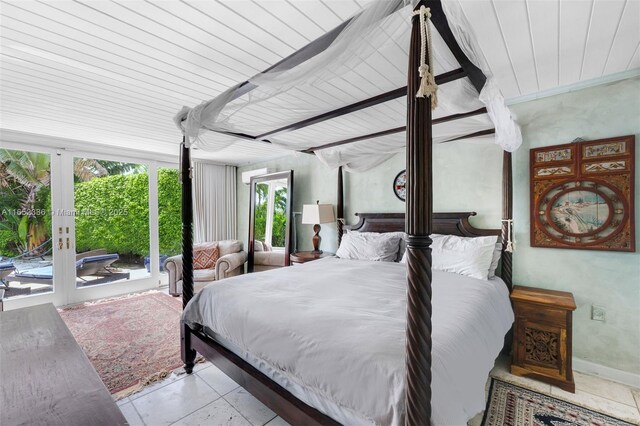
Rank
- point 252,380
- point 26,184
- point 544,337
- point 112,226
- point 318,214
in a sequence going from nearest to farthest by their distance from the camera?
point 252,380, point 544,337, point 26,184, point 318,214, point 112,226

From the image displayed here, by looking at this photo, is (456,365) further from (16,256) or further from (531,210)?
(16,256)

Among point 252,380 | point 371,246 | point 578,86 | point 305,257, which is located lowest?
point 252,380

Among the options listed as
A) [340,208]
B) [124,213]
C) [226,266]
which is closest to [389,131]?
[340,208]

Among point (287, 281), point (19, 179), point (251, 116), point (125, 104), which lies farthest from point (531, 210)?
point (19, 179)

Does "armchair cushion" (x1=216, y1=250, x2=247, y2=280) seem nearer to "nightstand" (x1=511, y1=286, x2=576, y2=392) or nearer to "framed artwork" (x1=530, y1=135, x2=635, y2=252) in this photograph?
"nightstand" (x1=511, y1=286, x2=576, y2=392)

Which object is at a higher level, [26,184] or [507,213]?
[26,184]

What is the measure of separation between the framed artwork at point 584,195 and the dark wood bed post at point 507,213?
17 cm

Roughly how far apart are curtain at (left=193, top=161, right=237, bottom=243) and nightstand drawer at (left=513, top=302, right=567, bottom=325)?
4692mm

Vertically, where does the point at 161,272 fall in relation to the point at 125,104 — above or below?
below

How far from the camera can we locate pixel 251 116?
2865 millimetres

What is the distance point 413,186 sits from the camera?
3.15 feet

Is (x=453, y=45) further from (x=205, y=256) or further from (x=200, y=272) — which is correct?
(x=205, y=256)

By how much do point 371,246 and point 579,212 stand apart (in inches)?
71.3

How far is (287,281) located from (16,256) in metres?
3.88
